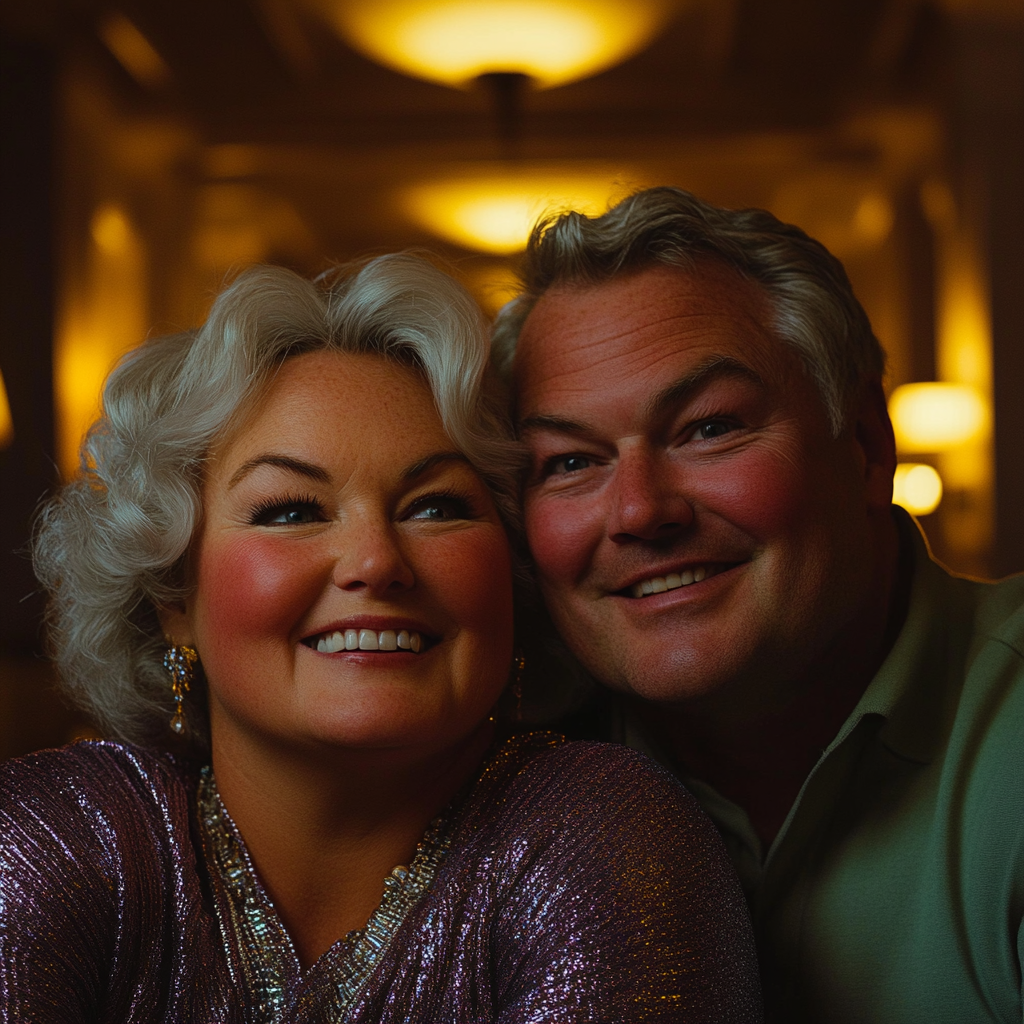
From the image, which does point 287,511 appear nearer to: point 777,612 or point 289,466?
point 289,466

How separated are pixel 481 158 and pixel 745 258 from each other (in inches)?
216

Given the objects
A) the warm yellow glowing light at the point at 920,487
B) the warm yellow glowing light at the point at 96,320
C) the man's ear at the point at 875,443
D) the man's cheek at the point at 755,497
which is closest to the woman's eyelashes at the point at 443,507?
the man's cheek at the point at 755,497

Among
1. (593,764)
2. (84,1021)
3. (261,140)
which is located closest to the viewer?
(84,1021)

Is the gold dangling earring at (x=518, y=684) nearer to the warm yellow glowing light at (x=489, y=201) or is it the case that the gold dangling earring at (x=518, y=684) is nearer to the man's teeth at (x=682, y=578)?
the man's teeth at (x=682, y=578)

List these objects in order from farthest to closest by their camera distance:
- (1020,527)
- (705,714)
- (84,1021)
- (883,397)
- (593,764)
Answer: (1020,527) < (883,397) < (705,714) < (593,764) < (84,1021)

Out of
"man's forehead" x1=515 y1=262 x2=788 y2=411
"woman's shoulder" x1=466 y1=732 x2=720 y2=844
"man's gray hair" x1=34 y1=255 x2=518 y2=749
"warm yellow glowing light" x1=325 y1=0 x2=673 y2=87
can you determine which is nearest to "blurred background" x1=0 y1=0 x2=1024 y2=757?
"warm yellow glowing light" x1=325 y1=0 x2=673 y2=87

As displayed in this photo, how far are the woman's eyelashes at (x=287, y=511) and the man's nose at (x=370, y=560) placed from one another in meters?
0.05

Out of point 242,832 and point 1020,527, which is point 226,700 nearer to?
point 242,832

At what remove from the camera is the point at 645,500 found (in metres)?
1.44

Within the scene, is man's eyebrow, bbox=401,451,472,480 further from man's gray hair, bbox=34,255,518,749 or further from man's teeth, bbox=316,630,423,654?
man's teeth, bbox=316,630,423,654

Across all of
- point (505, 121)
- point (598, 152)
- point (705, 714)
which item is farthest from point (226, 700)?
Answer: point (598, 152)

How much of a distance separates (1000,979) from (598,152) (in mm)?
5978

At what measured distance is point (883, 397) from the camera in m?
1.77

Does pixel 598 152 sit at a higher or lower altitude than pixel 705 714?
higher
